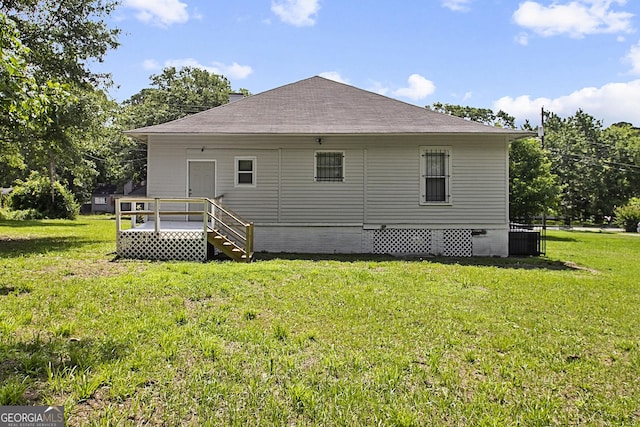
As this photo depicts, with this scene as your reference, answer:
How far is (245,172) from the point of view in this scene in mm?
13039

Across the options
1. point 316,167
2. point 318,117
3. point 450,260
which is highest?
point 318,117

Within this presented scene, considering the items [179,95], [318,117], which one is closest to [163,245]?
[318,117]

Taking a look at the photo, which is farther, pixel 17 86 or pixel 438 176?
pixel 438 176

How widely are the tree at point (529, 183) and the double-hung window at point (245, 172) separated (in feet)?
45.8

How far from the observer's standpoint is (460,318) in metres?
5.74

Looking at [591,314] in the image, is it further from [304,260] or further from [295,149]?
[295,149]

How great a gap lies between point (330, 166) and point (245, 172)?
245 centimetres

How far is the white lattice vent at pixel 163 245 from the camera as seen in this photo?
10492mm

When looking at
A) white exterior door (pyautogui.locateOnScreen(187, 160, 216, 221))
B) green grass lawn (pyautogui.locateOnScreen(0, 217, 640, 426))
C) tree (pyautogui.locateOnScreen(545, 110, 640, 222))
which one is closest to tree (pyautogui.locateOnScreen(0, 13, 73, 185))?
green grass lawn (pyautogui.locateOnScreen(0, 217, 640, 426))

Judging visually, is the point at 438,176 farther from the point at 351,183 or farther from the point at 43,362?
the point at 43,362

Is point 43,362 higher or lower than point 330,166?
lower

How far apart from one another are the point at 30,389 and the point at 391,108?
12805mm

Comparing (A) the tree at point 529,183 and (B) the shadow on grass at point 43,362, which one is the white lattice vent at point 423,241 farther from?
(A) the tree at point 529,183

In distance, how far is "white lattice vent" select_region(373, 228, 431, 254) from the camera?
1323 cm
